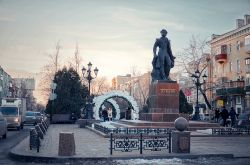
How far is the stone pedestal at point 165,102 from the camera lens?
2509 centimetres

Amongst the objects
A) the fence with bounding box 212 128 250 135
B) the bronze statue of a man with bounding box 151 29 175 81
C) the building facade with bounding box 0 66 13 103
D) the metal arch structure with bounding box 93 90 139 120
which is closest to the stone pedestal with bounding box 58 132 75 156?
the fence with bounding box 212 128 250 135

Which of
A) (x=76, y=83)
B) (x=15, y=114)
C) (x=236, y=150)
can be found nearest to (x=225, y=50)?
(x=76, y=83)

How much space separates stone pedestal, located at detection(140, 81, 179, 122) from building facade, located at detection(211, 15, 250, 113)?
33.4 meters

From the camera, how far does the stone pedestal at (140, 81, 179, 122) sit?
25.1m

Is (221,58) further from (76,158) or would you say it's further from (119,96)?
(76,158)

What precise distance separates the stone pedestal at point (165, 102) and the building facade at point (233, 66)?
33.4m

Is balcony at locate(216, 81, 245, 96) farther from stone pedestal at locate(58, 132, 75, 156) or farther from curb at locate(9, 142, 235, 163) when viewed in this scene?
stone pedestal at locate(58, 132, 75, 156)

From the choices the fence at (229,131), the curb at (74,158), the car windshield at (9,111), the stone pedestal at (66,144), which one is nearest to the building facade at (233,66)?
the fence at (229,131)

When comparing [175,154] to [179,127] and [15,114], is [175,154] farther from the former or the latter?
[15,114]

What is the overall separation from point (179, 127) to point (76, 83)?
140ft

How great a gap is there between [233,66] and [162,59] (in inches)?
1560

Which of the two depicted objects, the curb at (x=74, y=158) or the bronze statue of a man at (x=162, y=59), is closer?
the curb at (x=74, y=158)

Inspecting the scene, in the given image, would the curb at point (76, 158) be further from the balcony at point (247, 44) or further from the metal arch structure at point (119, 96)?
the balcony at point (247, 44)

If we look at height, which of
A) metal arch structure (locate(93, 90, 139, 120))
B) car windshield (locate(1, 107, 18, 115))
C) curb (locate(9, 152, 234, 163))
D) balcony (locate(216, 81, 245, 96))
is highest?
balcony (locate(216, 81, 245, 96))
